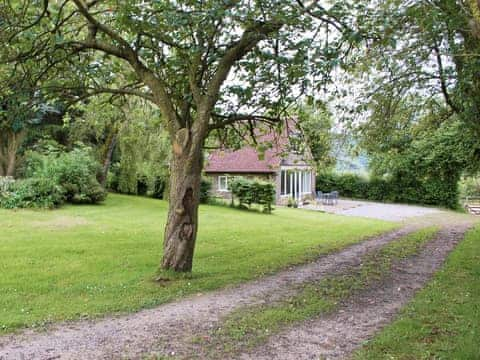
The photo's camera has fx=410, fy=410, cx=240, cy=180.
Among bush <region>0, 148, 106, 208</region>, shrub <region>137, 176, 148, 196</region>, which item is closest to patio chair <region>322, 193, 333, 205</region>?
shrub <region>137, 176, 148, 196</region>

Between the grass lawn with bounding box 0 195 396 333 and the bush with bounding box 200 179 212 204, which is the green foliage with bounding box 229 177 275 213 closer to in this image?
the bush with bounding box 200 179 212 204

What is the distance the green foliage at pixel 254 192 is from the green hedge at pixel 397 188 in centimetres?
1536

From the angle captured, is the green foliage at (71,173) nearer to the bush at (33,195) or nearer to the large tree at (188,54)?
the bush at (33,195)

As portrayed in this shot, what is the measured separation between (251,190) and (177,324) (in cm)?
1808

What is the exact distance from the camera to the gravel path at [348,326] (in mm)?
4570

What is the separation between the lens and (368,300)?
261 inches

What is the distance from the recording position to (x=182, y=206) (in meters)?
7.69

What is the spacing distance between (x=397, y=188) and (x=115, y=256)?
1182 inches

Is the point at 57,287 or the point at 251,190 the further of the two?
the point at 251,190

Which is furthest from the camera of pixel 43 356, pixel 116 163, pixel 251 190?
pixel 116 163

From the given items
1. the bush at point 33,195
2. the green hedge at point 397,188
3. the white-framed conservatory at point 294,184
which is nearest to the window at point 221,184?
the white-framed conservatory at point 294,184

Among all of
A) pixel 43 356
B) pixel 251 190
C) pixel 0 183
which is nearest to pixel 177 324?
pixel 43 356

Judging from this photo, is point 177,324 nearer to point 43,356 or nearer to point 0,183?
point 43,356

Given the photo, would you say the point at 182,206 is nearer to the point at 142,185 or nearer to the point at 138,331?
the point at 138,331
